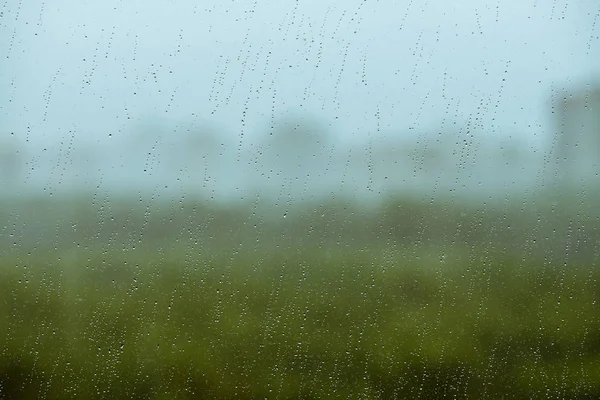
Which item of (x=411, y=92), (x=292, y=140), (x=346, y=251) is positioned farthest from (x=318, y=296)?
(x=411, y=92)

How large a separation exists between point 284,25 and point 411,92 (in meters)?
0.46

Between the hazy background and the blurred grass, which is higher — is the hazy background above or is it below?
above

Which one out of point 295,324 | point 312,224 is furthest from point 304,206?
point 295,324

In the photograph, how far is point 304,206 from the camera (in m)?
2.06

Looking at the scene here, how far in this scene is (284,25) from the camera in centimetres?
205

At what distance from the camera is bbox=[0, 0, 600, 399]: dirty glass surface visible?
2.03 metres

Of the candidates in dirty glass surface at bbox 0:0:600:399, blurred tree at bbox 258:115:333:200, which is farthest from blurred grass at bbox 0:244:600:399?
blurred tree at bbox 258:115:333:200

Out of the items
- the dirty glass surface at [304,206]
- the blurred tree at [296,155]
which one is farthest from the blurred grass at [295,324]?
the blurred tree at [296,155]

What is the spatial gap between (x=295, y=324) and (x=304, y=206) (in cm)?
38

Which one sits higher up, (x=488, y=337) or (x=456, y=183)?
(x=456, y=183)

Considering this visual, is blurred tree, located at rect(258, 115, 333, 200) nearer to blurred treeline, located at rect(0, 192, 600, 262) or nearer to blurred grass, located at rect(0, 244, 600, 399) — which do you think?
blurred treeline, located at rect(0, 192, 600, 262)

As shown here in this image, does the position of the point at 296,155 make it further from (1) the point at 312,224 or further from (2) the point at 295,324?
(2) the point at 295,324

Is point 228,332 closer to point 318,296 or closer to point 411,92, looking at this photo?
point 318,296

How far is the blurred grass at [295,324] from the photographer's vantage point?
2.02 m
